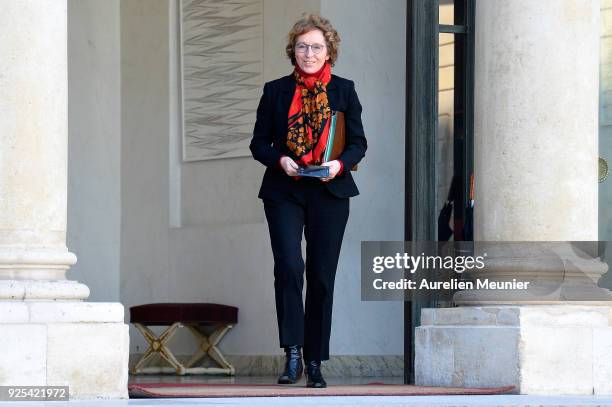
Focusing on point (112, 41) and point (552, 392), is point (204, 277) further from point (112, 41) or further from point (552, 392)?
point (552, 392)

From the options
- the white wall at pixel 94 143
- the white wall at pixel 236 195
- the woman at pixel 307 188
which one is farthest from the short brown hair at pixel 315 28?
the white wall at pixel 94 143

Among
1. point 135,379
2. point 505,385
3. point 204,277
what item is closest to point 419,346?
point 505,385

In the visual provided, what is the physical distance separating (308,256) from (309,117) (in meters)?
0.71

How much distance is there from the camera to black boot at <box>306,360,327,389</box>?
7.94m

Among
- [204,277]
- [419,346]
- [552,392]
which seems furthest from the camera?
[204,277]

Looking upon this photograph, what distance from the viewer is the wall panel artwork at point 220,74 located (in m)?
11.5

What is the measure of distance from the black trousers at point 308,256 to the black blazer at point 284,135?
0.06m

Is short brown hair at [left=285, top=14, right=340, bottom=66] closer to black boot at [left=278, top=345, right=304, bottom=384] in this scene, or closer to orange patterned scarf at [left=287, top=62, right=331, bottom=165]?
orange patterned scarf at [left=287, top=62, right=331, bottom=165]

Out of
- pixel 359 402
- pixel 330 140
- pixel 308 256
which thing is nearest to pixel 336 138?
pixel 330 140

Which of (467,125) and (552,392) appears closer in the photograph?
(552,392)

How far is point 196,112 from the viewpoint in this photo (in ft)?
39.2

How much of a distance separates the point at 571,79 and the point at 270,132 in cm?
159

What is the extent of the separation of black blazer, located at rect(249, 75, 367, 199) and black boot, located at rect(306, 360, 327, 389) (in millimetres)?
862

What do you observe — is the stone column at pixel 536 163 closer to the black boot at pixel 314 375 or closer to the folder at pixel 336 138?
the black boot at pixel 314 375
